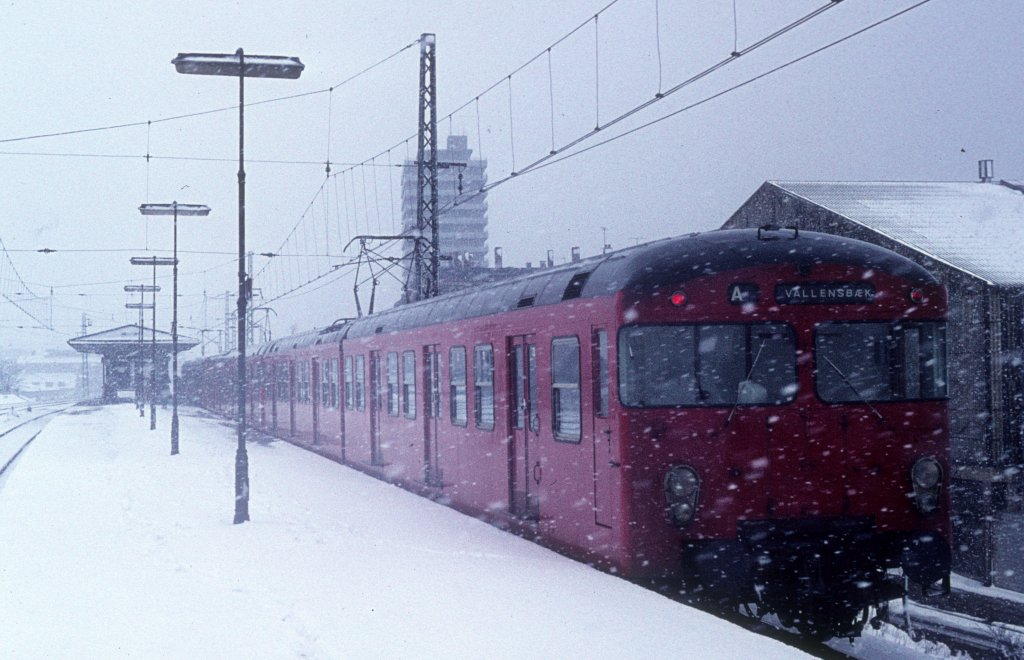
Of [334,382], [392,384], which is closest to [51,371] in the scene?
[334,382]

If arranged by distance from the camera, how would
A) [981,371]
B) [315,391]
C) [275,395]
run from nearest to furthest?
[981,371]
[315,391]
[275,395]

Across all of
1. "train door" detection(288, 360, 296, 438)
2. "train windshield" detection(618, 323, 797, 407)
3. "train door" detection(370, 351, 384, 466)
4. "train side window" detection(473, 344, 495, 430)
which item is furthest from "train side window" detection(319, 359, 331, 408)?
"train windshield" detection(618, 323, 797, 407)

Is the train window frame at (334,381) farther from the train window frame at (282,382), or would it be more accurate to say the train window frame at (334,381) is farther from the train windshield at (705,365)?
the train windshield at (705,365)

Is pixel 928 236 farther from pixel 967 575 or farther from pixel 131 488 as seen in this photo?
pixel 131 488

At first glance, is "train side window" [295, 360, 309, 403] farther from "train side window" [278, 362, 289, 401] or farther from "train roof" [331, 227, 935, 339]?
"train roof" [331, 227, 935, 339]

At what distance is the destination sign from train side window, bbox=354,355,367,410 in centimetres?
1170

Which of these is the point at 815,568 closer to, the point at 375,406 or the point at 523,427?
the point at 523,427

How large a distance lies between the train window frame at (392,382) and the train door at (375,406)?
66 centimetres

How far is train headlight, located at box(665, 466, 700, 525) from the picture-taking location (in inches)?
337

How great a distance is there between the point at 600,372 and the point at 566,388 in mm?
825

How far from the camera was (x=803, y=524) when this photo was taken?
8.51 m

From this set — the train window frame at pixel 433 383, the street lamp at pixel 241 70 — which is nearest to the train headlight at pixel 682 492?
the train window frame at pixel 433 383

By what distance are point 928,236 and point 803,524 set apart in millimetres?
11951

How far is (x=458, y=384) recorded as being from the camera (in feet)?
45.4
